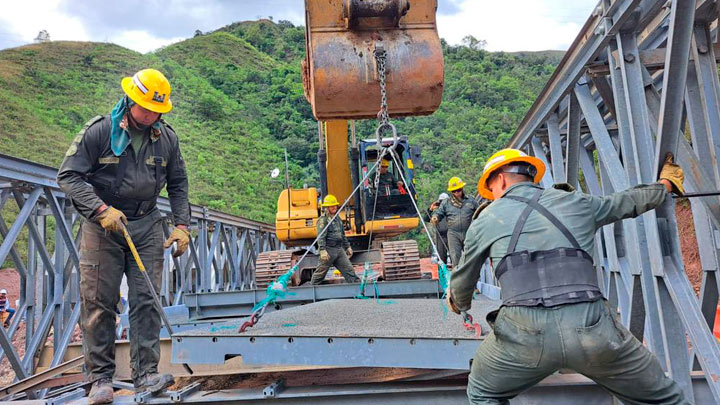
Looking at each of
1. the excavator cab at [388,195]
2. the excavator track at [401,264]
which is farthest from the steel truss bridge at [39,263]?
the excavator cab at [388,195]

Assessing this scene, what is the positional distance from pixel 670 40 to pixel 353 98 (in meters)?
2.43

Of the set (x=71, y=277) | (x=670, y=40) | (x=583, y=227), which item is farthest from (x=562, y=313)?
(x=71, y=277)

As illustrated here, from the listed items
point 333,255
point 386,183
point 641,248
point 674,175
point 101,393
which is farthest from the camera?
point 386,183

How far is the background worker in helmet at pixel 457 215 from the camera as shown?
954 centimetres

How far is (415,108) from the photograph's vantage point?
4754mm

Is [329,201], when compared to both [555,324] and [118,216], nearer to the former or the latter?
[118,216]

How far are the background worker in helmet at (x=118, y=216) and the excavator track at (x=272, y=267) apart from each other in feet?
18.0

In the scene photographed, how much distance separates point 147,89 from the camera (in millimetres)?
3463

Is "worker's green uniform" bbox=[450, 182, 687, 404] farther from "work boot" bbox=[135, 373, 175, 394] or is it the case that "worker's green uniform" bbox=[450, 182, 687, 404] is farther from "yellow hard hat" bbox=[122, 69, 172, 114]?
"yellow hard hat" bbox=[122, 69, 172, 114]

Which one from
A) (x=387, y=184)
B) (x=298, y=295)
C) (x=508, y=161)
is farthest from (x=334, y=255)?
(x=508, y=161)

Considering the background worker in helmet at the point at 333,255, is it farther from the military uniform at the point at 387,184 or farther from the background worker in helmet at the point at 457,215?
the background worker in helmet at the point at 457,215

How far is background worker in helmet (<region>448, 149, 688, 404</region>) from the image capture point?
2.34 meters

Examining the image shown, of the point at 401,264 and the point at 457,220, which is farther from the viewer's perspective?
the point at 457,220

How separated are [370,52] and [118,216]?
2300 mm
